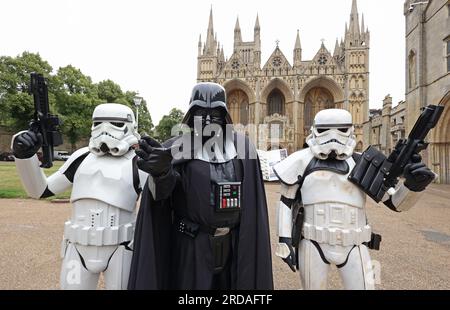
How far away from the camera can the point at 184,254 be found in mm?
2127

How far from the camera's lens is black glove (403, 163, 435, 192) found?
217cm

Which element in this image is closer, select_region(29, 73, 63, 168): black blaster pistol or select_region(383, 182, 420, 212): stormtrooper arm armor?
select_region(29, 73, 63, 168): black blaster pistol

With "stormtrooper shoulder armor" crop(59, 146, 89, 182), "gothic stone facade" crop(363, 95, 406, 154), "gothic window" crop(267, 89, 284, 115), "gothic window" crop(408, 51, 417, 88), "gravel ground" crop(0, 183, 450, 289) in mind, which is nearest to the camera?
"stormtrooper shoulder armor" crop(59, 146, 89, 182)

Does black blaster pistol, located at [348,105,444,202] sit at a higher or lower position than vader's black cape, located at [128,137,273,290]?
higher

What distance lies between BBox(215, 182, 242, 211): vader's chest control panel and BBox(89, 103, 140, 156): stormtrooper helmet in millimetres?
980

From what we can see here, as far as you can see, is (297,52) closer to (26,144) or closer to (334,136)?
(334,136)

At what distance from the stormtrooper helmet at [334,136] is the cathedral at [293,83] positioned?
35.7m

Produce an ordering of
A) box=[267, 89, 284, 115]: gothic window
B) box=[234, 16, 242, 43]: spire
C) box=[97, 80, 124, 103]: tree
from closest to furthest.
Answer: box=[97, 80, 124, 103]: tree < box=[267, 89, 284, 115]: gothic window < box=[234, 16, 242, 43]: spire

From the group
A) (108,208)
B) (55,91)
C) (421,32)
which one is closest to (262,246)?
(108,208)

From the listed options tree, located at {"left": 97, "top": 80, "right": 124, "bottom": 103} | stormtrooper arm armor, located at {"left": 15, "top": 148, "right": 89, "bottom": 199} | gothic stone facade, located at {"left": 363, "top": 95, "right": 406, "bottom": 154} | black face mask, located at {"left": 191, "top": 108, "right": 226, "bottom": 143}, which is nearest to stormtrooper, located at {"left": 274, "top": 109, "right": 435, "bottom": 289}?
black face mask, located at {"left": 191, "top": 108, "right": 226, "bottom": 143}

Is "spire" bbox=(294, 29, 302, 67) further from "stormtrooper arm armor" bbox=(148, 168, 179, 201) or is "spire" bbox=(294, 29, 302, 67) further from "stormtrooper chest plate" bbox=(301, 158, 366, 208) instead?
"stormtrooper arm armor" bbox=(148, 168, 179, 201)

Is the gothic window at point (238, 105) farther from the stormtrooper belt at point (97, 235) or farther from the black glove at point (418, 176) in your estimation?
the stormtrooper belt at point (97, 235)

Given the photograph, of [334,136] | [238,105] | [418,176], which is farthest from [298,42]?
[418,176]

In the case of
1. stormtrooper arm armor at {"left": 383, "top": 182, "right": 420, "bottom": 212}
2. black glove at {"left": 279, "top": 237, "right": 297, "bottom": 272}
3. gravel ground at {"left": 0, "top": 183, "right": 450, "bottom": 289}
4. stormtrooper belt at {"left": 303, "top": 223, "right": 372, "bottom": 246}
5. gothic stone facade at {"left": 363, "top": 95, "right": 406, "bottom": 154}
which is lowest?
gravel ground at {"left": 0, "top": 183, "right": 450, "bottom": 289}
